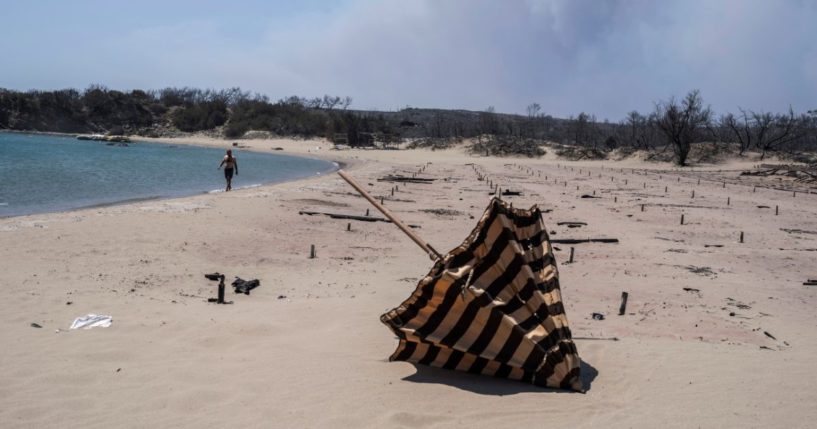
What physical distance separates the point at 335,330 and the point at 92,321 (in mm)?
2383

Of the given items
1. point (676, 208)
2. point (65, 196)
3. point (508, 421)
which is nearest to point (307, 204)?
point (65, 196)

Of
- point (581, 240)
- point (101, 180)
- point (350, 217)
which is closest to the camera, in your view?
point (581, 240)

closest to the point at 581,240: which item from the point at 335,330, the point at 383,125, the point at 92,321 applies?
the point at 335,330

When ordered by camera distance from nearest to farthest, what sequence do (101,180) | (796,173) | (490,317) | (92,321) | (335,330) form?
(490,317), (92,321), (335,330), (101,180), (796,173)

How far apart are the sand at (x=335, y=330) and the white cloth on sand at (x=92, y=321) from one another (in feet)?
0.42

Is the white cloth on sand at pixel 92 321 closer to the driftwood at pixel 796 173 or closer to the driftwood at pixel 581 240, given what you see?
the driftwood at pixel 581 240

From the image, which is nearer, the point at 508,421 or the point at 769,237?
the point at 508,421

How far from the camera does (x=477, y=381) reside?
5.13 m

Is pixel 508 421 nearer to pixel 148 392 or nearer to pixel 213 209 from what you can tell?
pixel 148 392

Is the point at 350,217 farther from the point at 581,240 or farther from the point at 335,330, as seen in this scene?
the point at 335,330

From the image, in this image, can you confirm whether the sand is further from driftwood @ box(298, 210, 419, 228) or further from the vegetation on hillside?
the vegetation on hillside

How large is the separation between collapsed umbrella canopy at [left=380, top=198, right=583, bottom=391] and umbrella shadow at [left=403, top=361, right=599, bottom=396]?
0.05m

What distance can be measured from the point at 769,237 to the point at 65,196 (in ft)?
66.6

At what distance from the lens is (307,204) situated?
1767 cm
